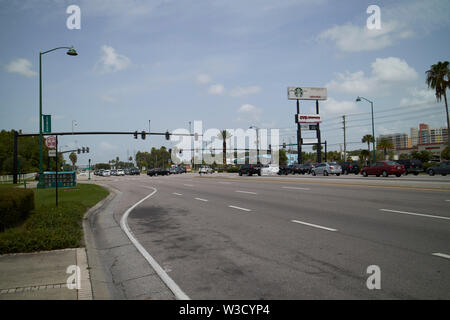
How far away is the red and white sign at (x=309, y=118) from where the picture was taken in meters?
67.4

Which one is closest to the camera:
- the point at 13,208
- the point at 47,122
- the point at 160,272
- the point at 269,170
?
the point at 160,272

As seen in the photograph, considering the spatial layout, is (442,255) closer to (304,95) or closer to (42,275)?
(42,275)

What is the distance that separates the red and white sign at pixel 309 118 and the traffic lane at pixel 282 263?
61.1 metres

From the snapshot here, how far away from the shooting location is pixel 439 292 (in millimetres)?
4094

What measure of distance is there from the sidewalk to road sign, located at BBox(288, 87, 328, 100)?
67134mm

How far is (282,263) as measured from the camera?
550 cm

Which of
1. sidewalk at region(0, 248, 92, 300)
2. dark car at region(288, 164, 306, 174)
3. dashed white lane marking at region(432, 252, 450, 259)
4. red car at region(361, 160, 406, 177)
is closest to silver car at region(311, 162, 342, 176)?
red car at region(361, 160, 406, 177)

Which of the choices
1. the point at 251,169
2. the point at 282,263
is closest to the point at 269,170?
the point at 251,169

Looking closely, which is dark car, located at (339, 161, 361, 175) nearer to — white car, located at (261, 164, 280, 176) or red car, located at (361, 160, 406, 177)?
red car, located at (361, 160, 406, 177)

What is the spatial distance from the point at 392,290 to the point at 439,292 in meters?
0.55

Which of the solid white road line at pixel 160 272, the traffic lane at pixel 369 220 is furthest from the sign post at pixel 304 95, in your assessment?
the solid white road line at pixel 160 272

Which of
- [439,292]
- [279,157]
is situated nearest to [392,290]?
[439,292]

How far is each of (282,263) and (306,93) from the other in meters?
69.1
